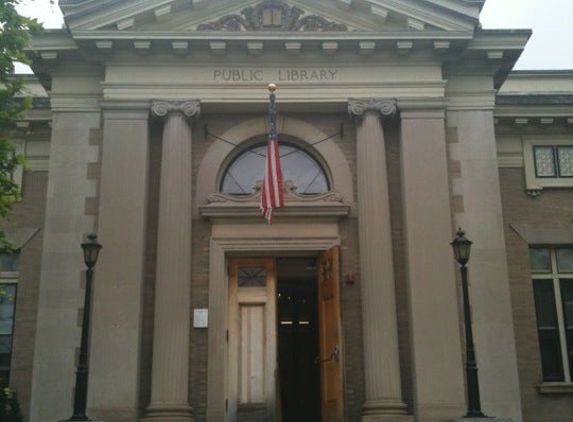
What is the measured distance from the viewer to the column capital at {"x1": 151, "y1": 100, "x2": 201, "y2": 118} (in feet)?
55.1

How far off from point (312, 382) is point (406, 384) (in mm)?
7331

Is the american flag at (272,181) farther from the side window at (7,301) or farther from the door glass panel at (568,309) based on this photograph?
the door glass panel at (568,309)

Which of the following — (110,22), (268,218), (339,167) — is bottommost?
(268,218)

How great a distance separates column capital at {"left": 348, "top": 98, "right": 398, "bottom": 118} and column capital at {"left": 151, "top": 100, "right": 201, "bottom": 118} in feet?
11.2

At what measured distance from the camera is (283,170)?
57.8 ft

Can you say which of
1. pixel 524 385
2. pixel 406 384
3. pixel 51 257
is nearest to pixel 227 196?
pixel 51 257

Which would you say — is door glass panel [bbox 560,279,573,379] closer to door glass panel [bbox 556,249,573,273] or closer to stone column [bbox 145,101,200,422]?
door glass panel [bbox 556,249,573,273]

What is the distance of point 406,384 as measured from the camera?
15.8 metres

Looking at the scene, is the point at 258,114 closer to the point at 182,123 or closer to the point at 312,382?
the point at 182,123

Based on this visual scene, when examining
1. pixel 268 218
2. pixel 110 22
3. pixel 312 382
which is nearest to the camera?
pixel 268 218

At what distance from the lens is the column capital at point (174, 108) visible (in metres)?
16.8


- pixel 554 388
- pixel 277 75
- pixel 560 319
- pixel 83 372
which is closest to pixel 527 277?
pixel 560 319

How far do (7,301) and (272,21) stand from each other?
9186 mm

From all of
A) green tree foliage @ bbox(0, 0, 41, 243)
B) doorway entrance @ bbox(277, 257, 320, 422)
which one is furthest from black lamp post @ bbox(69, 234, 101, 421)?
doorway entrance @ bbox(277, 257, 320, 422)
